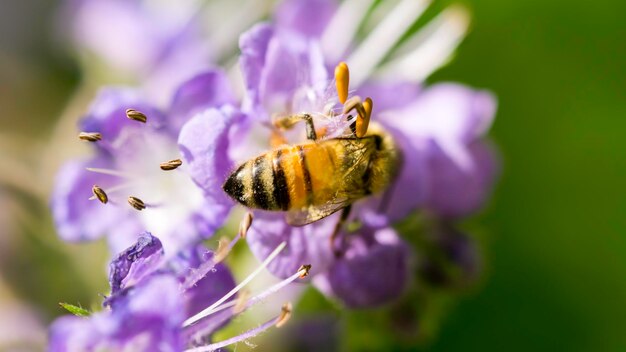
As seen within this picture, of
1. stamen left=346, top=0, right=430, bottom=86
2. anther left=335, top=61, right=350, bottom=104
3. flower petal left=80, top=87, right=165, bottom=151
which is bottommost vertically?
stamen left=346, top=0, right=430, bottom=86

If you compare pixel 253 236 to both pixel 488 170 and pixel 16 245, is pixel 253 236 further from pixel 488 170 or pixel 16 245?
pixel 16 245

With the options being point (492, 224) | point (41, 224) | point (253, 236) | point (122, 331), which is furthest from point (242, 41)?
point (492, 224)

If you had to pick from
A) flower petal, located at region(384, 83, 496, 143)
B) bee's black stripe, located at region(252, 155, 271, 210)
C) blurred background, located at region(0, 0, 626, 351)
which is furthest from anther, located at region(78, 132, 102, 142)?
blurred background, located at region(0, 0, 626, 351)

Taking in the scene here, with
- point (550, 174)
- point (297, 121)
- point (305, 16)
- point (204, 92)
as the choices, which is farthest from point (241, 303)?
point (550, 174)

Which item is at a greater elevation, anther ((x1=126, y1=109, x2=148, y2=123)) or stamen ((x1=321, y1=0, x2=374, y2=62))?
anther ((x1=126, y1=109, x2=148, y2=123))

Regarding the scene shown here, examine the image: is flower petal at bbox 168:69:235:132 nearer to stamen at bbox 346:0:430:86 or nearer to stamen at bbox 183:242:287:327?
stamen at bbox 183:242:287:327

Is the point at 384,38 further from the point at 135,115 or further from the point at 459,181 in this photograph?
the point at 135,115

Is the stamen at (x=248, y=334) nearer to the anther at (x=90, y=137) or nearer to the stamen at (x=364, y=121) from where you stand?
the stamen at (x=364, y=121)

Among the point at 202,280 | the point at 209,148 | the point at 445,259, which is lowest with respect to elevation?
the point at 445,259
